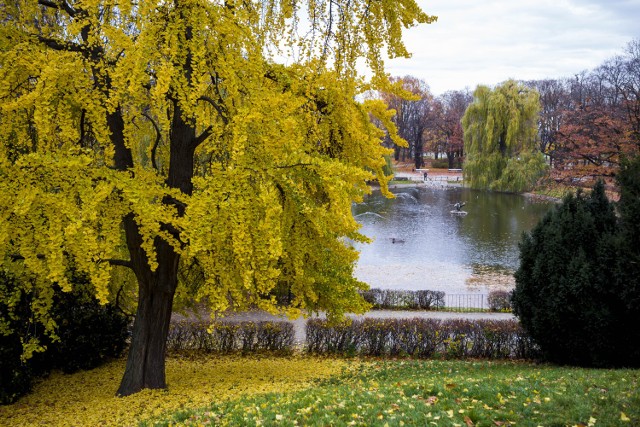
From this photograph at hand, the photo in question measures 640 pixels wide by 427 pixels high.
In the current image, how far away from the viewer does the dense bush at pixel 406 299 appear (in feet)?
55.7

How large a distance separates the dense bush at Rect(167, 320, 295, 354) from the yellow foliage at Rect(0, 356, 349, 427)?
0.57 m

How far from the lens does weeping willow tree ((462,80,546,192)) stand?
3988cm

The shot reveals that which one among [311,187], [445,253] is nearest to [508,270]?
[445,253]

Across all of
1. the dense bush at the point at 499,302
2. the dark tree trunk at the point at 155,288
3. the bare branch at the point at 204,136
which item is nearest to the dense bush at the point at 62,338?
the dark tree trunk at the point at 155,288

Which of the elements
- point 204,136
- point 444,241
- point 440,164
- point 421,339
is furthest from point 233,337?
point 440,164

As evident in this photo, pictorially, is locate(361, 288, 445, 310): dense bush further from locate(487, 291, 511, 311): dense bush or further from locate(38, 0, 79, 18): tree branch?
locate(38, 0, 79, 18): tree branch

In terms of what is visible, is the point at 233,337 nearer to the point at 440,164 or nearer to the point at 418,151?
the point at 418,151

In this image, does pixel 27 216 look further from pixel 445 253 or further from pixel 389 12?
pixel 445 253

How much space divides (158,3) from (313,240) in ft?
11.7

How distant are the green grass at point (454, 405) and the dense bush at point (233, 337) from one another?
5.75 metres

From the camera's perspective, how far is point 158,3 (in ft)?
21.1

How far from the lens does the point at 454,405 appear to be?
5.49 m

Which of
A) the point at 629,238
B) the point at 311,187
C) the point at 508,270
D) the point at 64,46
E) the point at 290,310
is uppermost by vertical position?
the point at 64,46

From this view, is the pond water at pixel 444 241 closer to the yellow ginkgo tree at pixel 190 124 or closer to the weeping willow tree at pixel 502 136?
the weeping willow tree at pixel 502 136
